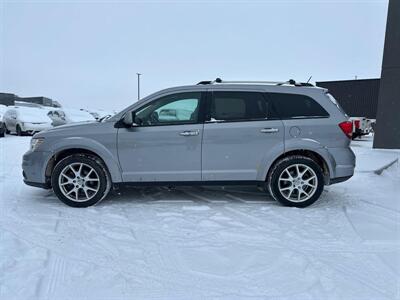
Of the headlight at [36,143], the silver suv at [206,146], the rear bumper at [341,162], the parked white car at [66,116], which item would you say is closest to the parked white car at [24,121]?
the parked white car at [66,116]

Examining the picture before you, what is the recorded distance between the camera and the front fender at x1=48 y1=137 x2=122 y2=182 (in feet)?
14.6

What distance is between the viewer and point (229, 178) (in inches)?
181

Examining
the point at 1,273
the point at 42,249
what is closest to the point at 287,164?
the point at 42,249

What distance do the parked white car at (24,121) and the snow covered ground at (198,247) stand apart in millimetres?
11628

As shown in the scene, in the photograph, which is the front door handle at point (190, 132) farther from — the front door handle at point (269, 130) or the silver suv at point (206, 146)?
the front door handle at point (269, 130)

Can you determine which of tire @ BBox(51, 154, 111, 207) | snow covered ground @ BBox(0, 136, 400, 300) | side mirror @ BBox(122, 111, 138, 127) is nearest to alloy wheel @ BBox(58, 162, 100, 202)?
tire @ BBox(51, 154, 111, 207)

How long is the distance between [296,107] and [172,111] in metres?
1.79

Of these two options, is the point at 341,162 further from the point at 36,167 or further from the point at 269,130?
the point at 36,167

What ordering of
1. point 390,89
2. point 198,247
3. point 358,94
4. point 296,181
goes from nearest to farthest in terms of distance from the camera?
point 198,247, point 296,181, point 390,89, point 358,94

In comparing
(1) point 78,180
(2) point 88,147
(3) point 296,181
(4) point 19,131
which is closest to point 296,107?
(3) point 296,181

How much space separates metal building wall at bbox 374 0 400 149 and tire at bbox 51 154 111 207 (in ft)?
33.6

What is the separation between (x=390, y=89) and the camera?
36.0ft

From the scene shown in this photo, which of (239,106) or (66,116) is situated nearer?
(239,106)

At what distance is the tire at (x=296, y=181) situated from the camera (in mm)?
4535
